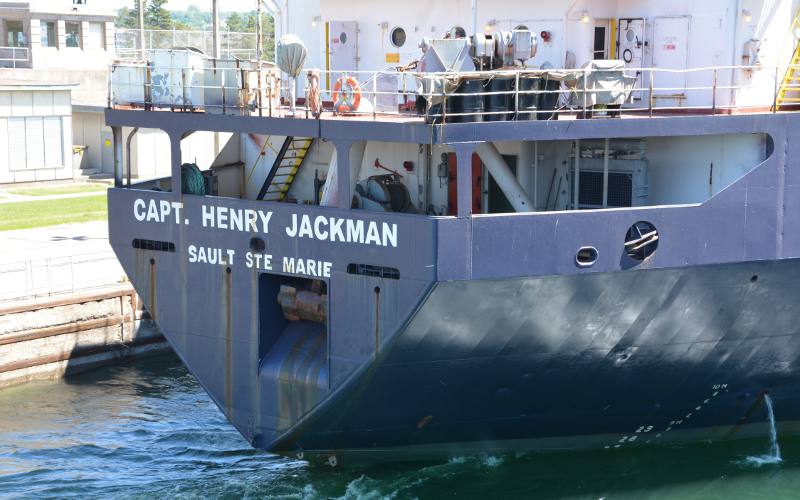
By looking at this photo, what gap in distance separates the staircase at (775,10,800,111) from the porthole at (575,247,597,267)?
3.09 metres

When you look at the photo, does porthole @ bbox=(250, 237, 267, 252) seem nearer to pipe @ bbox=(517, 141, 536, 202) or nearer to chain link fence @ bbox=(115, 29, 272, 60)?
chain link fence @ bbox=(115, 29, 272, 60)

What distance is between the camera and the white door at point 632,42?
15.8 m

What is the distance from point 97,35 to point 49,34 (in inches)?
79.5

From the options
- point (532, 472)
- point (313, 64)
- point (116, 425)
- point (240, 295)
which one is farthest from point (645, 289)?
point (116, 425)

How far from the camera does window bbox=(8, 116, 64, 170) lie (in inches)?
1379

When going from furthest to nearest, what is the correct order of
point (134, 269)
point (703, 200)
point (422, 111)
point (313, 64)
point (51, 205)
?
point (51, 205) → point (313, 64) → point (134, 269) → point (703, 200) → point (422, 111)

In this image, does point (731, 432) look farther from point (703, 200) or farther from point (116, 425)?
point (116, 425)

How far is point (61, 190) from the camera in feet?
114

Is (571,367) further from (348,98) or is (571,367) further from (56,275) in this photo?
(56,275)

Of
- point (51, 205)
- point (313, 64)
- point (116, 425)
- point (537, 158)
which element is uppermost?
point (313, 64)

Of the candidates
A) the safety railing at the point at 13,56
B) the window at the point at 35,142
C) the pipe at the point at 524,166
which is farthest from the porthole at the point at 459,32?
the safety railing at the point at 13,56

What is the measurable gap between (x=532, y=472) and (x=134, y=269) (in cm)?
598

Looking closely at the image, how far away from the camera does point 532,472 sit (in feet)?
51.6

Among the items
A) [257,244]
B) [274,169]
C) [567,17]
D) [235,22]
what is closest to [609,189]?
[567,17]
